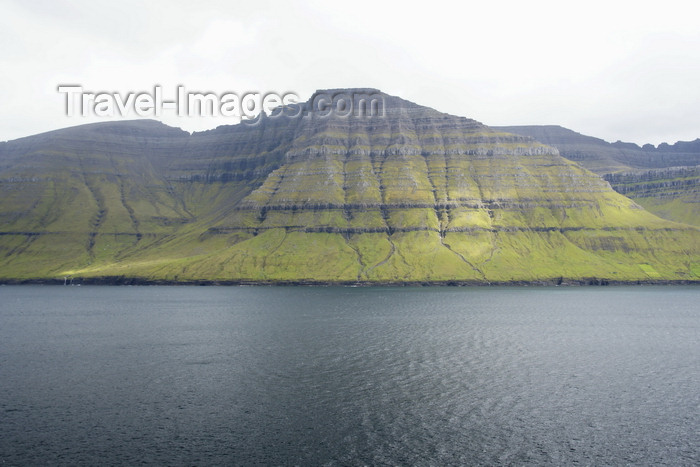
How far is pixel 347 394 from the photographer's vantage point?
259 ft

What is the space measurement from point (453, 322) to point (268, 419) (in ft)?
331

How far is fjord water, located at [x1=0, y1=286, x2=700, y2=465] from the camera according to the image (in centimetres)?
5800

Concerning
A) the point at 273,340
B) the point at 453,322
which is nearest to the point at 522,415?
the point at 273,340

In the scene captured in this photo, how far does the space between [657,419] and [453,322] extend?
89829 millimetres

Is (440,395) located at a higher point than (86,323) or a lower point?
higher

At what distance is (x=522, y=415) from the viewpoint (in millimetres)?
70688

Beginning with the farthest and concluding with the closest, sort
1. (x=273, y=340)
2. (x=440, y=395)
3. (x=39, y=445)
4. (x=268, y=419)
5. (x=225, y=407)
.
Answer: (x=273, y=340) → (x=440, y=395) → (x=225, y=407) → (x=268, y=419) → (x=39, y=445)

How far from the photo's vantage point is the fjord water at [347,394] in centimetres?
5800

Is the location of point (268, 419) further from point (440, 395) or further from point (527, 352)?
point (527, 352)

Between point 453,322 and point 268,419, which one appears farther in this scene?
point 453,322

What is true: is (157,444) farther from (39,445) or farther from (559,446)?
(559,446)

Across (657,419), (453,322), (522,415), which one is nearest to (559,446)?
(522,415)

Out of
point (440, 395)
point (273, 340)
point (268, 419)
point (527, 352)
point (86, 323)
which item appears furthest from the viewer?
point (86, 323)

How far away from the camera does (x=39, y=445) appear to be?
58.1m
